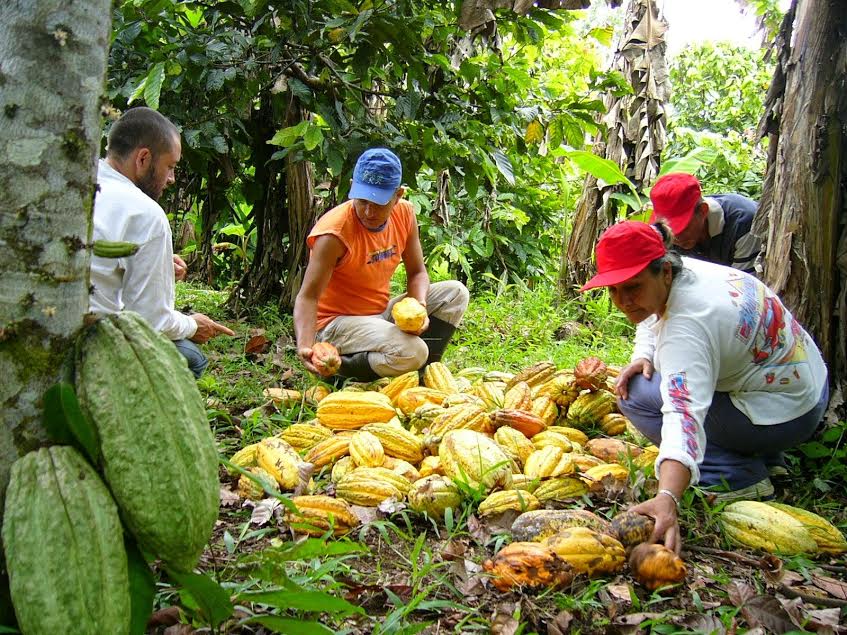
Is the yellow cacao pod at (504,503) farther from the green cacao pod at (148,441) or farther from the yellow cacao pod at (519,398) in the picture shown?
the green cacao pod at (148,441)

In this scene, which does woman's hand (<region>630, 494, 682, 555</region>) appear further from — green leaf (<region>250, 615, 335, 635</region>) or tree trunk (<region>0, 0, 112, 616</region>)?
tree trunk (<region>0, 0, 112, 616</region>)

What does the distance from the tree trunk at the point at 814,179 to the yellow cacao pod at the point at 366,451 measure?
6.20 ft

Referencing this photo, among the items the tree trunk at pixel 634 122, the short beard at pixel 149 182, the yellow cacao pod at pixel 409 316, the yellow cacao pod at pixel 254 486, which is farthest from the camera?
the tree trunk at pixel 634 122

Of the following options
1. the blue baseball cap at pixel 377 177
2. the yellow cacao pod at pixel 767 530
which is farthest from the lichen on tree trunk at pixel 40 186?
the blue baseball cap at pixel 377 177

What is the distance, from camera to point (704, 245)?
3.75 m

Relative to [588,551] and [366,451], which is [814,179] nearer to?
[588,551]

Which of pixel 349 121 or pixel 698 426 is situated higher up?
pixel 349 121

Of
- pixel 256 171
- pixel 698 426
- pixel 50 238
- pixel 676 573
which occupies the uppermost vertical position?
pixel 256 171

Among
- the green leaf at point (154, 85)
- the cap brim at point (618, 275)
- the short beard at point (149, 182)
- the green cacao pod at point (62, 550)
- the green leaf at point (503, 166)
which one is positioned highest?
the green leaf at point (154, 85)

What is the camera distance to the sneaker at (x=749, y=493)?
2.63 m

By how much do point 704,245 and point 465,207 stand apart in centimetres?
405

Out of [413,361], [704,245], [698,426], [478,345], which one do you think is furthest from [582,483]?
[478,345]

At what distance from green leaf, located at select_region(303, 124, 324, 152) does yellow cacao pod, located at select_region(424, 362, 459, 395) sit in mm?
1327

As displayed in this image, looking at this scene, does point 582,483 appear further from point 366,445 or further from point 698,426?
point 366,445
